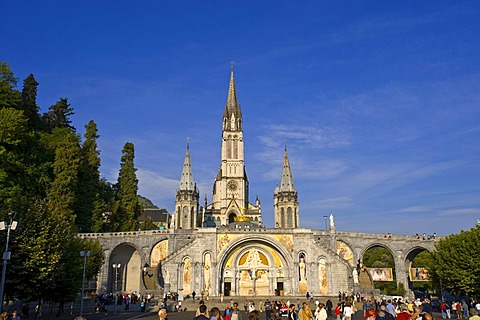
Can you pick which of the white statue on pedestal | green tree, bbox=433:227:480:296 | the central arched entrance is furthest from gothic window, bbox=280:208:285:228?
green tree, bbox=433:227:480:296

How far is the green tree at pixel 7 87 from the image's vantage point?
31.7 metres

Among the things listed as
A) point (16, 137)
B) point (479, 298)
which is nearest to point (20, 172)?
point (16, 137)

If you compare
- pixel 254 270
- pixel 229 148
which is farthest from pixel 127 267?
pixel 229 148

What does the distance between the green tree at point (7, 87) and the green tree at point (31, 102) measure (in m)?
10.3

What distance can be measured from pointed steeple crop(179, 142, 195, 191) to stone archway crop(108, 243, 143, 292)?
617 inches

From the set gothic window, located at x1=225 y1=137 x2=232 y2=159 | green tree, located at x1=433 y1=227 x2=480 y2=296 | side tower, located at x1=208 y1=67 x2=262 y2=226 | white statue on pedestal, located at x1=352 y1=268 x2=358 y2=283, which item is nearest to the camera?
green tree, located at x1=433 y1=227 x2=480 y2=296

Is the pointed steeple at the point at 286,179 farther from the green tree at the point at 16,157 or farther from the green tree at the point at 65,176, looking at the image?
the green tree at the point at 16,157

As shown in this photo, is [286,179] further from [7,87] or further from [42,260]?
[42,260]

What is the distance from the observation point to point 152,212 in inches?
3588

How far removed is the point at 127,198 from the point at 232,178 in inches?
1090

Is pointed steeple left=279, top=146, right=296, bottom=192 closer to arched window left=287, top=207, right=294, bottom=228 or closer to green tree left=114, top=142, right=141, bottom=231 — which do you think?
arched window left=287, top=207, right=294, bottom=228

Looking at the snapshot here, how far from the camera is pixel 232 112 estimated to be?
79875 millimetres

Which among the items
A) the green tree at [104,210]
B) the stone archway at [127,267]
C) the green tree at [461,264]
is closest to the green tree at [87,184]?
the green tree at [104,210]

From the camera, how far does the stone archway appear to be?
151 ft
